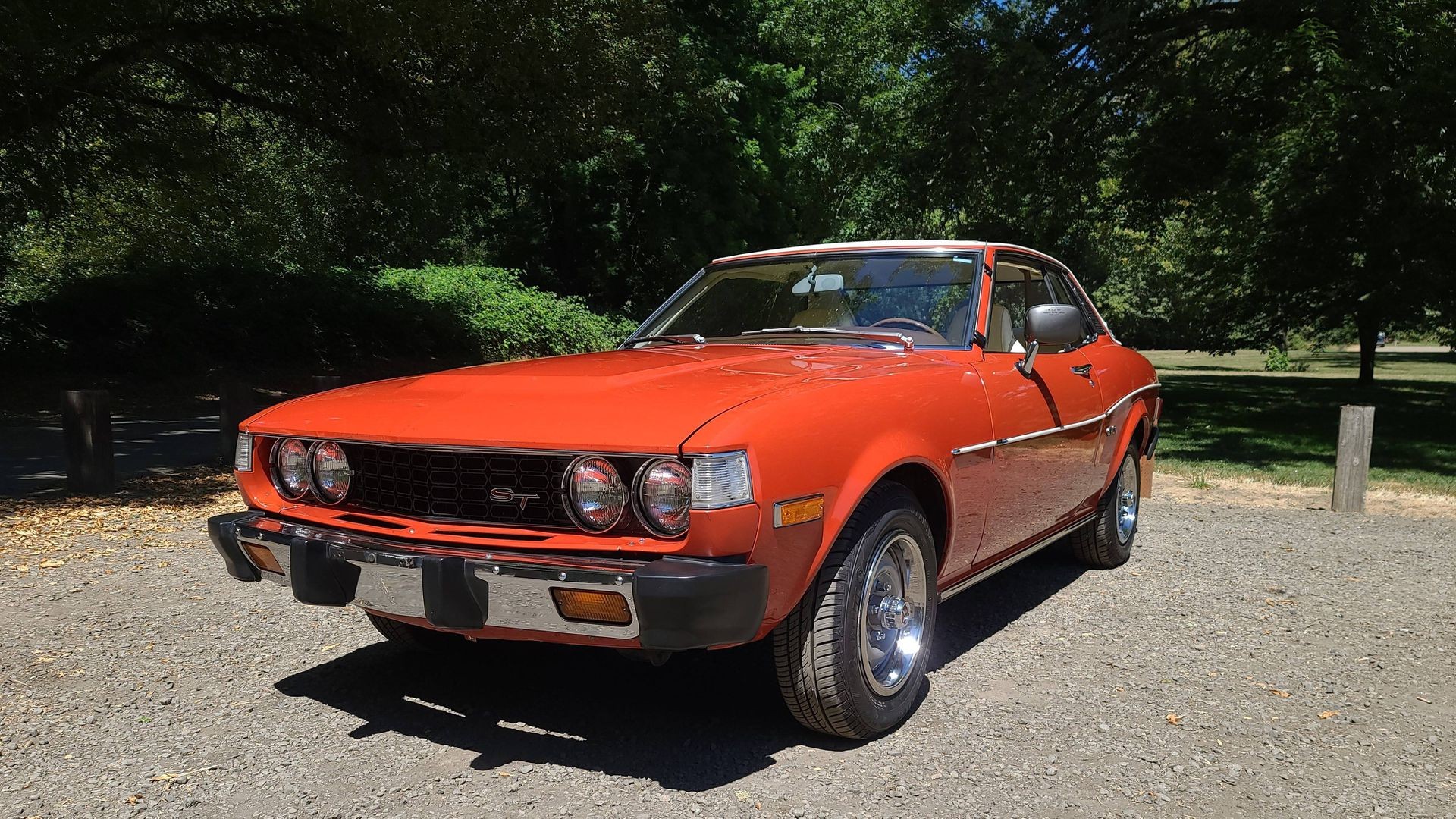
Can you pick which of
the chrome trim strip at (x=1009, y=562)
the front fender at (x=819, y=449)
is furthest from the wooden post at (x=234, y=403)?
the front fender at (x=819, y=449)

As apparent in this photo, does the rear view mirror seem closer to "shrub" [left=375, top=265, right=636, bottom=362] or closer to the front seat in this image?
the front seat

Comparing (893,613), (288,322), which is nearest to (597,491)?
(893,613)

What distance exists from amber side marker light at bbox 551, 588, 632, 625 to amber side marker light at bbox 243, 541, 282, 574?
1147mm

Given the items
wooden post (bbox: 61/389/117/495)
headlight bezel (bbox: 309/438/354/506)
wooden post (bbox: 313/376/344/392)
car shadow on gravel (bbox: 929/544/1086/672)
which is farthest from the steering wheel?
wooden post (bbox: 61/389/117/495)

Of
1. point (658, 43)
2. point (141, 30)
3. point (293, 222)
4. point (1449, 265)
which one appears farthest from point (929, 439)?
point (293, 222)

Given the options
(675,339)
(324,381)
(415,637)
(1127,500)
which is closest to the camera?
(415,637)

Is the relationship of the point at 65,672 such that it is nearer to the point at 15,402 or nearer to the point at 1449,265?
the point at 15,402

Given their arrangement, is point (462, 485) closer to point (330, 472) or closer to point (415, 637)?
point (330, 472)

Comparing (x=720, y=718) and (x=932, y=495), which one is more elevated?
(x=932, y=495)

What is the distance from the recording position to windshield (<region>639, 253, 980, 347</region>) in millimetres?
4352

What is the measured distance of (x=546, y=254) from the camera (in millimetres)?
26359

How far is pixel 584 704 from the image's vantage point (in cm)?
377

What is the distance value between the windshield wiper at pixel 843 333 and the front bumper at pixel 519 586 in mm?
1631

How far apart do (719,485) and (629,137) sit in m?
17.2
